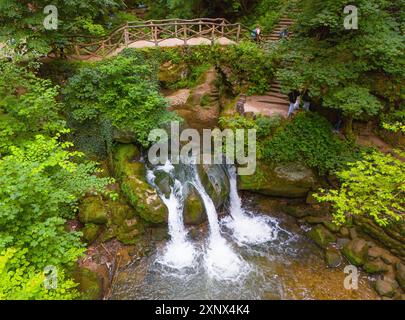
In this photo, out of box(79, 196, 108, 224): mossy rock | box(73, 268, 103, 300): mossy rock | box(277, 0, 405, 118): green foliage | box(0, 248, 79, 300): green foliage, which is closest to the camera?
box(0, 248, 79, 300): green foliage

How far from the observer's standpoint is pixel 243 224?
10.3m

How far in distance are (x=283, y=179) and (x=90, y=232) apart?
267 inches

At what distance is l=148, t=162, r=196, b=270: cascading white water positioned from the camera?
890 centimetres

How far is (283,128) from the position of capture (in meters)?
10.8

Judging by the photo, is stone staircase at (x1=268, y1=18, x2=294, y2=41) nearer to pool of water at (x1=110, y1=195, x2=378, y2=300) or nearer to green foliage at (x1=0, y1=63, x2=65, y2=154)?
pool of water at (x1=110, y1=195, x2=378, y2=300)

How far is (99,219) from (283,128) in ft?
23.9

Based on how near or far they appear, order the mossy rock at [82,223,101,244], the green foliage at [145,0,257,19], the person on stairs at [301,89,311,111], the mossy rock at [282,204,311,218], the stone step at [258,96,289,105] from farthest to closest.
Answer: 1. the green foliage at [145,0,257,19]
2. the stone step at [258,96,289,105]
3. the person on stairs at [301,89,311,111]
4. the mossy rock at [282,204,311,218]
5. the mossy rock at [82,223,101,244]

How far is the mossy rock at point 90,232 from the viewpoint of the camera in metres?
8.84

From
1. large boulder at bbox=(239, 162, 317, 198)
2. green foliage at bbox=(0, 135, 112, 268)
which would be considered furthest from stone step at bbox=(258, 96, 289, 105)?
green foliage at bbox=(0, 135, 112, 268)

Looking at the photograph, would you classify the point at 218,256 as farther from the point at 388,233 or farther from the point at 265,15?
the point at 265,15

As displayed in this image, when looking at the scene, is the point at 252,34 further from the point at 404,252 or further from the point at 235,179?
the point at 404,252

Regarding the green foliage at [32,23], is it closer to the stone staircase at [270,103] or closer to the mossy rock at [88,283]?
the mossy rock at [88,283]

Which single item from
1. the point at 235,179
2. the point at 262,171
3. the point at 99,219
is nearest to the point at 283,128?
the point at 262,171

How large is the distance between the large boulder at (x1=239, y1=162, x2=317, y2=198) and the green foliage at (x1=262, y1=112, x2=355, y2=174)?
289 millimetres
